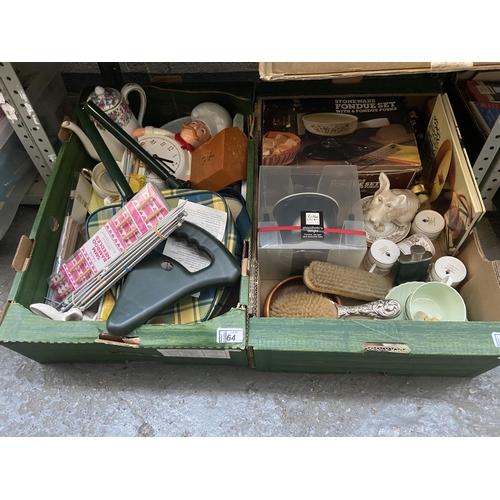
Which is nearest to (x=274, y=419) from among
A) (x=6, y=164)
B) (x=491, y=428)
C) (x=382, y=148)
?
(x=491, y=428)

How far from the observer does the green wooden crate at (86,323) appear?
0.66 meters

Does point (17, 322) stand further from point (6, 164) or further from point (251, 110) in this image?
point (251, 110)

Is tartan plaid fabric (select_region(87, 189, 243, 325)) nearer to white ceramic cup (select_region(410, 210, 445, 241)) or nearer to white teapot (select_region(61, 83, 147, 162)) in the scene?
white teapot (select_region(61, 83, 147, 162))

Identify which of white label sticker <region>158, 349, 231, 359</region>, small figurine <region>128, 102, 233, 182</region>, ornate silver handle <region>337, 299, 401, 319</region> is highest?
small figurine <region>128, 102, 233, 182</region>

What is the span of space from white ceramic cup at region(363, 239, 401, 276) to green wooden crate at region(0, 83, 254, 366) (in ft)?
0.90

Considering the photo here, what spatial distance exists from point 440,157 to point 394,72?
356mm

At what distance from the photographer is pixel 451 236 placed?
0.84 metres

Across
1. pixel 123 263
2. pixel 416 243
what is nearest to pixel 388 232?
pixel 416 243

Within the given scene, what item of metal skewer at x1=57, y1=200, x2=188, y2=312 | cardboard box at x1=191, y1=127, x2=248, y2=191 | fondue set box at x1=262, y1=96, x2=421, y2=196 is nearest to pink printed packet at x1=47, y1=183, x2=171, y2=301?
metal skewer at x1=57, y1=200, x2=188, y2=312

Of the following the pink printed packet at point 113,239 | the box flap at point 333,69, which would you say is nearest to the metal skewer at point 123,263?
the pink printed packet at point 113,239

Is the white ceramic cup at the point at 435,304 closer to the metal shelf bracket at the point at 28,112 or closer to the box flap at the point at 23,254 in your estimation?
the box flap at the point at 23,254

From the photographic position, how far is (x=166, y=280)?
71cm

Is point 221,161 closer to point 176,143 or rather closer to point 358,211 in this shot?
point 176,143

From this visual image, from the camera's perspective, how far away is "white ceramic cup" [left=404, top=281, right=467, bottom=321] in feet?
2.52
